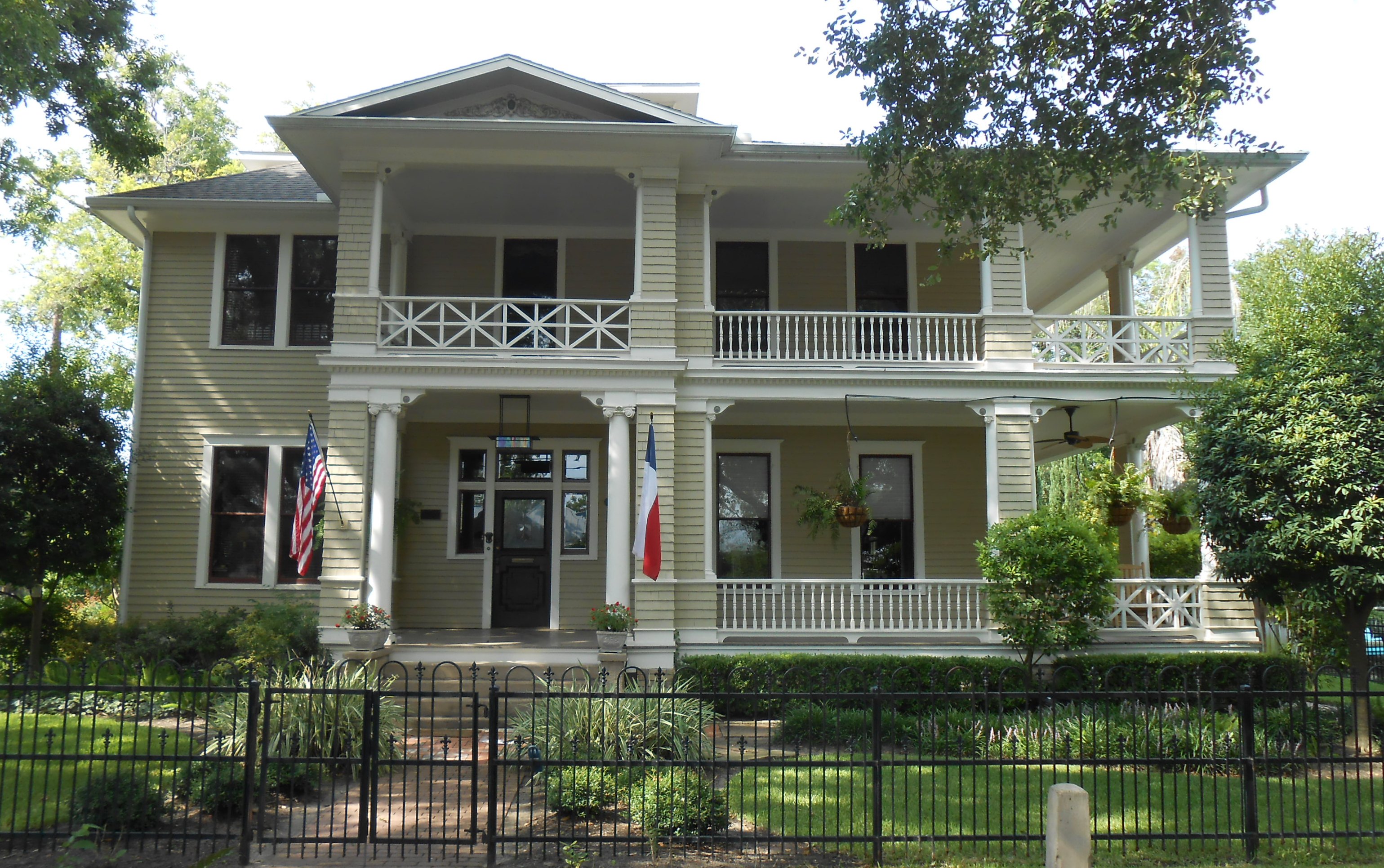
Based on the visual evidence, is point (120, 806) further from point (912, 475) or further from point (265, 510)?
point (912, 475)

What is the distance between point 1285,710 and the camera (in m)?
11.1

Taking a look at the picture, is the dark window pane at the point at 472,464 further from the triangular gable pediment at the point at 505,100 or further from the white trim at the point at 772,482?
the triangular gable pediment at the point at 505,100

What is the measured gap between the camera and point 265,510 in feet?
50.8

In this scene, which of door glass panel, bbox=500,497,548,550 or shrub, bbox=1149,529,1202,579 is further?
shrub, bbox=1149,529,1202,579

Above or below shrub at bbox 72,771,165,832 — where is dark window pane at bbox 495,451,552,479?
above

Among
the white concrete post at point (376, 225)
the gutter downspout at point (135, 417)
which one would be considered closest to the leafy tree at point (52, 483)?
the gutter downspout at point (135, 417)

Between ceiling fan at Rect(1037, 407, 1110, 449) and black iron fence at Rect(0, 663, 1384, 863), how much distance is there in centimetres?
558

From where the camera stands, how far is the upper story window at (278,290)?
51.7ft

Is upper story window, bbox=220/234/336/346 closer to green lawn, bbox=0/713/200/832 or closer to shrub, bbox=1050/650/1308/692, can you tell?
green lawn, bbox=0/713/200/832

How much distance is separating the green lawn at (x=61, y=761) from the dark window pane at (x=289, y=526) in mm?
3862

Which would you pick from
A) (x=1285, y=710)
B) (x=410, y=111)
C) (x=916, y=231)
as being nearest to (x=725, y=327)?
(x=916, y=231)

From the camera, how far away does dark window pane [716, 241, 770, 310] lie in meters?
16.2

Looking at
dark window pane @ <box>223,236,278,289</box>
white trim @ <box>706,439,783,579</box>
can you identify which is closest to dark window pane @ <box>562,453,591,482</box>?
white trim @ <box>706,439,783,579</box>

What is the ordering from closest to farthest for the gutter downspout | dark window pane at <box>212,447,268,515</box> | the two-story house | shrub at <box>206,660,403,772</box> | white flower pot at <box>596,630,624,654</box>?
shrub at <box>206,660,403,772</box> < white flower pot at <box>596,630,624,654</box> < the two-story house < the gutter downspout < dark window pane at <box>212,447,268,515</box>
